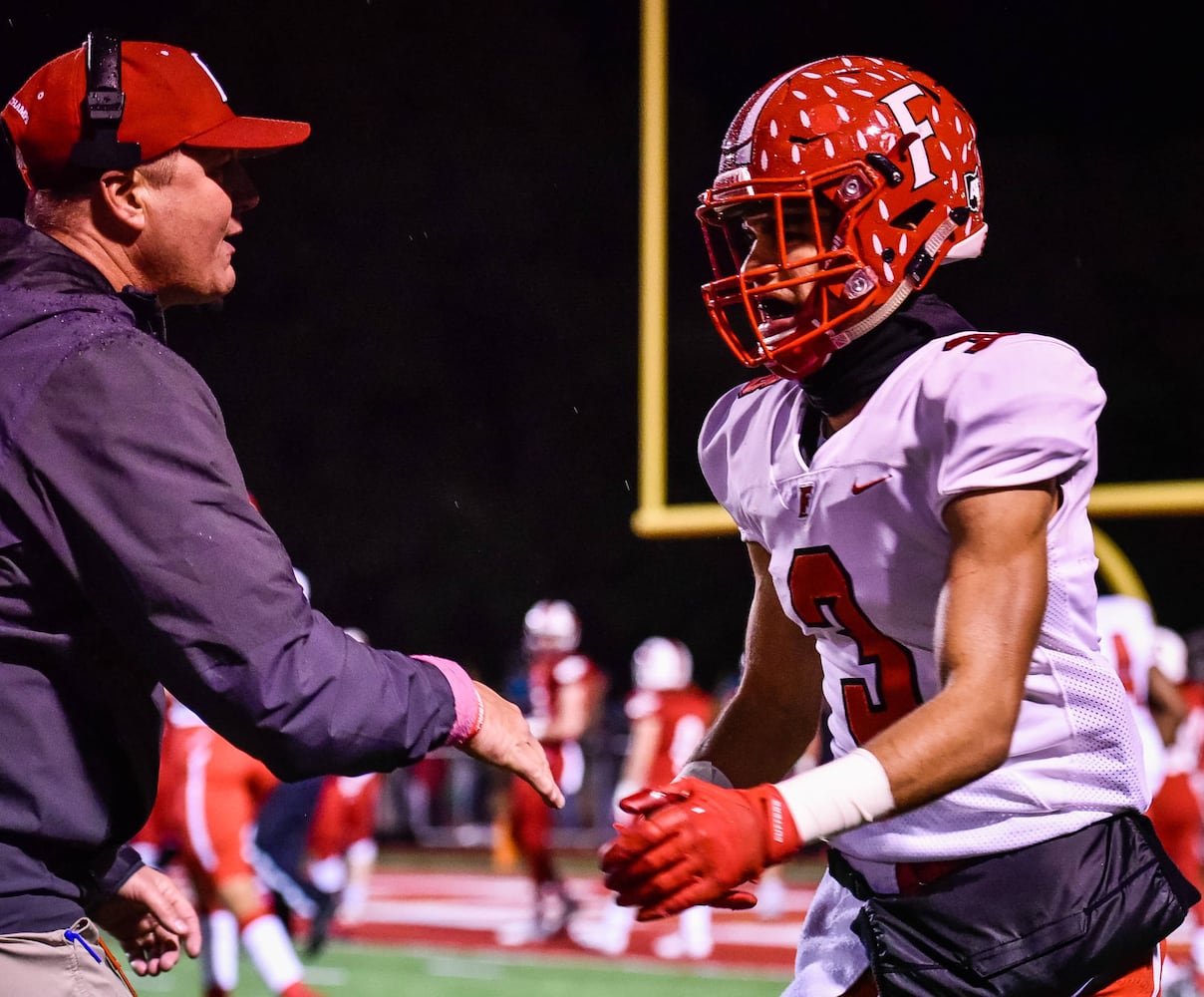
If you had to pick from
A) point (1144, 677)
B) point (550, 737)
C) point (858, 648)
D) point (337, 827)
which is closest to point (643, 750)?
point (550, 737)

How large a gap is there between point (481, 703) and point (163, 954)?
74 cm

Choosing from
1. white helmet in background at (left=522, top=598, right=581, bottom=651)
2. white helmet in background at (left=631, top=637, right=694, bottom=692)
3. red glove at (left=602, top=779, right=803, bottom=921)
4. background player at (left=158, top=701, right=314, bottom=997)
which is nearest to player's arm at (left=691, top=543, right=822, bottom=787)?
red glove at (left=602, top=779, right=803, bottom=921)

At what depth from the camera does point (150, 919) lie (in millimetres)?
2289

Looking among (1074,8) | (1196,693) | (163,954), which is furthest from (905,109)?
(1196,693)

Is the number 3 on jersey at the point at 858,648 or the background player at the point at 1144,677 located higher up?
the number 3 on jersey at the point at 858,648

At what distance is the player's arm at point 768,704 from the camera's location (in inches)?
91.9

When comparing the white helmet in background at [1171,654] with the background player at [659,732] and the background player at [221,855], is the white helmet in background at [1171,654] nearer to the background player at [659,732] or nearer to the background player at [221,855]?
the background player at [659,732]

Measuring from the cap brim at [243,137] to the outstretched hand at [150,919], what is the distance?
1.02 meters

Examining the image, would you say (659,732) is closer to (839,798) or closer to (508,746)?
(508,746)

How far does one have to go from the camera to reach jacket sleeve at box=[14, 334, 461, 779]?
173 centimetres

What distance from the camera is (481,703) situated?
194cm

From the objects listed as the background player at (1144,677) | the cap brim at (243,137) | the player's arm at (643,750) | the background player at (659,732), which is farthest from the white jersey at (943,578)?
the player's arm at (643,750)

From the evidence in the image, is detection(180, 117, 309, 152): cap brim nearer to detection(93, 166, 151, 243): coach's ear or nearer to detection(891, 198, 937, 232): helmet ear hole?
detection(93, 166, 151, 243): coach's ear

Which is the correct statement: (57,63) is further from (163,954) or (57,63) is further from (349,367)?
(349,367)
